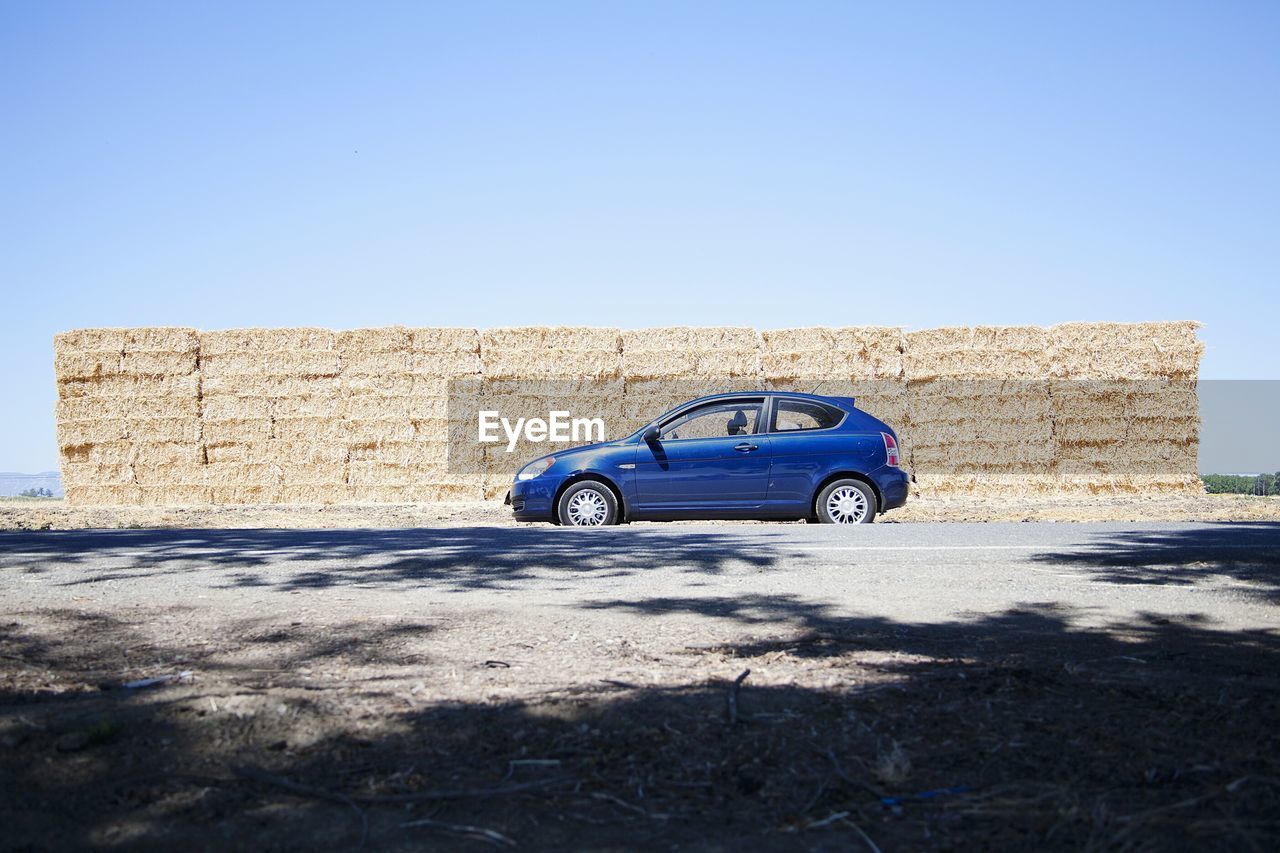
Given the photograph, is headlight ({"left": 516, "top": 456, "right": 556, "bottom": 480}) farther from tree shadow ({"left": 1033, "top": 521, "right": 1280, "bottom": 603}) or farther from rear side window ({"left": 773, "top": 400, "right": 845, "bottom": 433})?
tree shadow ({"left": 1033, "top": 521, "right": 1280, "bottom": 603})

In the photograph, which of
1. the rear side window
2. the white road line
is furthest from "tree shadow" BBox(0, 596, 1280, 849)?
the rear side window

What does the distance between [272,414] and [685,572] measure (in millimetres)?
14474

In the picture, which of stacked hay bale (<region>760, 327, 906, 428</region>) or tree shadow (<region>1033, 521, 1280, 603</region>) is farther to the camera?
stacked hay bale (<region>760, 327, 906, 428</region>)

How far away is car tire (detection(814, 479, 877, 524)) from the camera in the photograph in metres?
11.9

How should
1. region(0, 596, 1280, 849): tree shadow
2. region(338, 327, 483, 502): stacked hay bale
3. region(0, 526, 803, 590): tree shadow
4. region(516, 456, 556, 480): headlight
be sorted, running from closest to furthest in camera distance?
region(0, 596, 1280, 849): tree shadow → region(0, 526, 803, 590): tree shadow → region(516, 456, 556, 480): headlight → region(338, 327, 483, 502): stacked hay bale

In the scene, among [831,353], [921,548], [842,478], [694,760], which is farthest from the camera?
[831,353]

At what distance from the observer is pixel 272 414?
19.4 meters

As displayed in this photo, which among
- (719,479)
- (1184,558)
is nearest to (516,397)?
(719,479)

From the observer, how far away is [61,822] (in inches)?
108

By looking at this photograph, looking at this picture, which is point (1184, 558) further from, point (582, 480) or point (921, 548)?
point (582, 480)

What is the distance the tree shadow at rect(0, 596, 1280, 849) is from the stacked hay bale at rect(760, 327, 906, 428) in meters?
15.3

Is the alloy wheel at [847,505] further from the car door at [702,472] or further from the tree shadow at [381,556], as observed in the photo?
the tree shadow at [381,556]

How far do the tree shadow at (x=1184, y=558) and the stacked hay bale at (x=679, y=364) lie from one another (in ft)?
34.5

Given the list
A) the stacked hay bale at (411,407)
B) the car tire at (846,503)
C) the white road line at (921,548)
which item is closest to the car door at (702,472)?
the car tire at (846,503)
